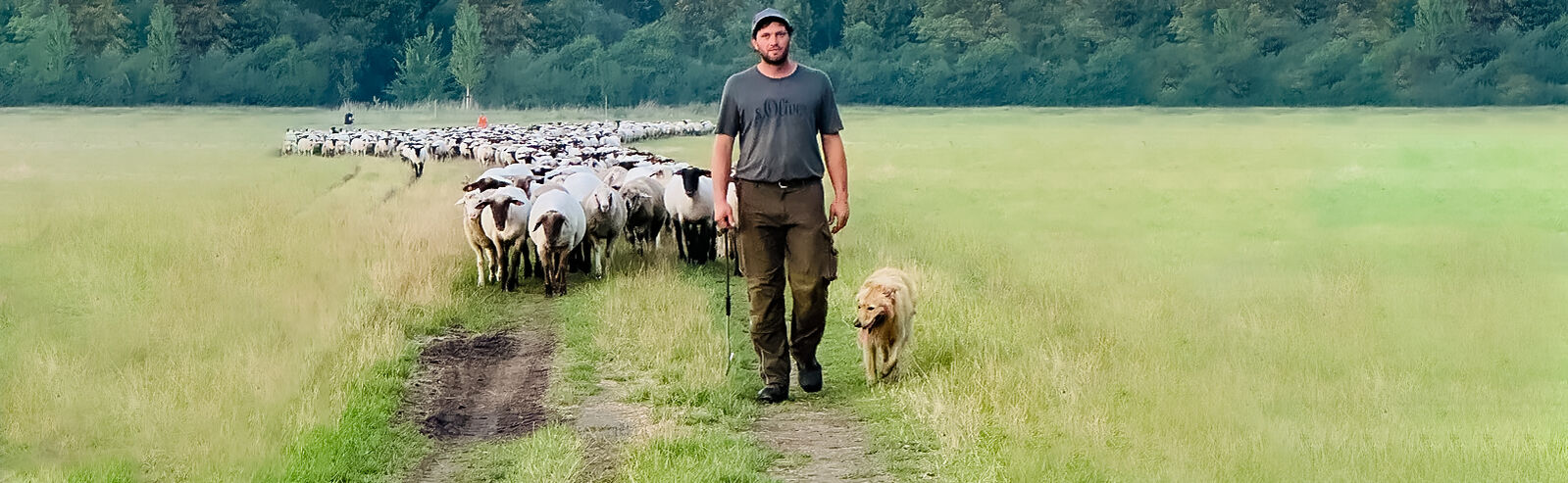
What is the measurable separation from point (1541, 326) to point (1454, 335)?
2.85 ft

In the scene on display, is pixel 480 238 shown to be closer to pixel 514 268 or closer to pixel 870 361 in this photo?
pixel 514 268

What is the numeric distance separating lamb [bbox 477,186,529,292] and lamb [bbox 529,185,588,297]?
10cm

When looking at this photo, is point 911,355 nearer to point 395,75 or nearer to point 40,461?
point 40,461

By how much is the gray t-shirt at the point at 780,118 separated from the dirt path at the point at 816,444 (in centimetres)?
122

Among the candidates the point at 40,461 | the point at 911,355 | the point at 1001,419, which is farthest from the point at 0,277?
the point at 1001,419

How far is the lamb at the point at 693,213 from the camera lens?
1440 cm

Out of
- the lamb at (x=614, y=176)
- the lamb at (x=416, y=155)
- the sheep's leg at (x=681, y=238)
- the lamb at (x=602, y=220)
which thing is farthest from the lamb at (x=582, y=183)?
the lamb at (x=416, y=155)

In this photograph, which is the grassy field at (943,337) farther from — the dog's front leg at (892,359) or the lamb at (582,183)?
the lamb at (582,183)

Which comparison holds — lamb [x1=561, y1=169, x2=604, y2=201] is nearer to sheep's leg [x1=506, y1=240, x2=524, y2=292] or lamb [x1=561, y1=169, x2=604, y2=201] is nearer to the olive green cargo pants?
sheep's leg [x1=506, y1=240, x2=524, y2=292]

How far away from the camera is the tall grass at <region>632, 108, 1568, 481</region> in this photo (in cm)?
698

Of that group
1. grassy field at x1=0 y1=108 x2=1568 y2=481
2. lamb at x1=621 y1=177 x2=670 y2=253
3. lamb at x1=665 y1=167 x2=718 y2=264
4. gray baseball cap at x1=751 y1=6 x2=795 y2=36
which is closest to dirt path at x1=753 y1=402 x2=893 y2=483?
grassy field at x1=0 y1=108 x2=1568 y2=481

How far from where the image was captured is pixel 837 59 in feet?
271

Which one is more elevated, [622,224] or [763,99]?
[763,99]

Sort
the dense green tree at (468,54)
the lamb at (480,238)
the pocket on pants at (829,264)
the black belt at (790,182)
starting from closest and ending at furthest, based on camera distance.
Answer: the black belt at (790,182) → the pocket on pants at (829,264) → the lamb at (480,238) → the dense green tree at (468,54)
